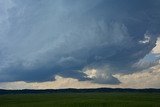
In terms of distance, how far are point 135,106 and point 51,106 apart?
26546 millimetres

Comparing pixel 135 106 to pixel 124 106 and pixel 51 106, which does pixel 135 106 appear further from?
pixel 51 106

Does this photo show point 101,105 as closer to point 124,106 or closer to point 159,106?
point 124,106

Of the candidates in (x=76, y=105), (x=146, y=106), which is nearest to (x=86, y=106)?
(x=76, y=105)

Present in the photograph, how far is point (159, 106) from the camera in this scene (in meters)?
101

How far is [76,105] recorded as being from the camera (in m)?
108

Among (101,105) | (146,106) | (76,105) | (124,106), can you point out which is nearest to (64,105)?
(76,105)

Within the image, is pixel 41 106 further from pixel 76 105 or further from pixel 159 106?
pixel 159 106

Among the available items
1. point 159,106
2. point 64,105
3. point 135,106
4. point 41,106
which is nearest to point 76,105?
point 64,105

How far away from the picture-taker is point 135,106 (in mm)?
101062

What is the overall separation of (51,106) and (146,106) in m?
30.0

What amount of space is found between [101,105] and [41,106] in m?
19.4

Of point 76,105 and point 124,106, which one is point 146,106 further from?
point 76,105

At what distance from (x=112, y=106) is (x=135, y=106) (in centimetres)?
718

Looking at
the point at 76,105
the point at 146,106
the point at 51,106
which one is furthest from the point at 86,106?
the point at 146,106
